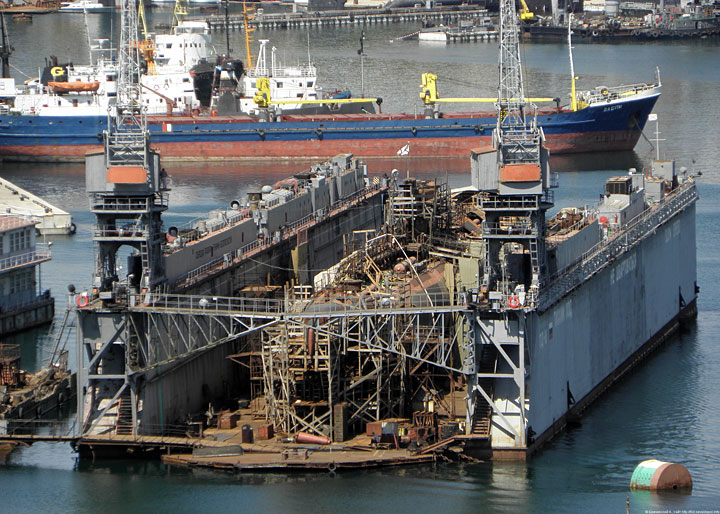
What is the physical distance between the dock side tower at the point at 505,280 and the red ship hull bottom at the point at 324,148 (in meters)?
71.6

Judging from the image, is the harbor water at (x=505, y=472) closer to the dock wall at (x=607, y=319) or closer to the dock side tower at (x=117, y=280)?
the dock wall at (x=607, y=319)

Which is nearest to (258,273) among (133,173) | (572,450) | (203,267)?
(203,267)

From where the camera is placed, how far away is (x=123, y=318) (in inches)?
→ 1842

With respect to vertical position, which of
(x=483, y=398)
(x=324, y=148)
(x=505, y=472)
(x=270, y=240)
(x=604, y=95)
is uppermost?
(x=604, y=95)

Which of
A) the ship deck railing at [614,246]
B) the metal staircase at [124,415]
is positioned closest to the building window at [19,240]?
the metal staircase at [124,415]

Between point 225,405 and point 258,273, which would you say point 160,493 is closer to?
point 225,405

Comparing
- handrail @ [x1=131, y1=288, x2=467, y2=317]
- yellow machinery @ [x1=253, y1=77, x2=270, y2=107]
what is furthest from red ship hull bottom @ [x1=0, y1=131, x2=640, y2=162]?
handrail @ [x1=131, y1=288, x2=467, y2=317]

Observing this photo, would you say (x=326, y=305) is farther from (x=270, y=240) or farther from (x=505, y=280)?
(x=270, y=240)

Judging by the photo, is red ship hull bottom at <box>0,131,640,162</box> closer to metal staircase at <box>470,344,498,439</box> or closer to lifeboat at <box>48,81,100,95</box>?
lifeboat at <box>48,81,100,95</box>

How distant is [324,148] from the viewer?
122250mm

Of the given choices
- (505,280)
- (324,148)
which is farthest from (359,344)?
(324,148)

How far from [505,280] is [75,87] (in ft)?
→ 274

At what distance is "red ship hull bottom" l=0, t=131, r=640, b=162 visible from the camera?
120562 millimetres

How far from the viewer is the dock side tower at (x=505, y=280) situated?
1780 inches
